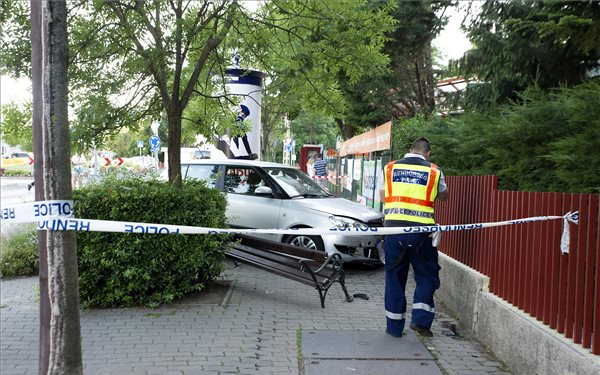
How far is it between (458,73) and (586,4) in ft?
14.3

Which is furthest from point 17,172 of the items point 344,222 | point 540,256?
point 540,256

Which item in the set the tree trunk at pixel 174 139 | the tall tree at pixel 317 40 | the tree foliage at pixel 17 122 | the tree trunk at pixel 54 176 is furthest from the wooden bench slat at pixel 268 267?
the tree trunk at pixel 54 176

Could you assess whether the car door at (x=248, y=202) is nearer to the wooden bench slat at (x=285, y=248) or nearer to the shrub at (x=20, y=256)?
the wooden bench slat at (x=285, y=248)

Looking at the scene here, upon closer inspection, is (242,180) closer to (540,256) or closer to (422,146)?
(422,146)

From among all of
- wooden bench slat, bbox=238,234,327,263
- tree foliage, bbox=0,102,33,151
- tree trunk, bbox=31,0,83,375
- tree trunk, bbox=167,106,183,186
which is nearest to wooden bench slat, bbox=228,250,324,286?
wooden bench slat, bbox=238,234,327,263

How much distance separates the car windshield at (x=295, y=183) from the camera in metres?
8.91

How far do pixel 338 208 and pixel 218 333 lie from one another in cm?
364

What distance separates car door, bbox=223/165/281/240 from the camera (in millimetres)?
8695

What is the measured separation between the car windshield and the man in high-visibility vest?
355cm

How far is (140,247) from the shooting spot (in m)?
5.93

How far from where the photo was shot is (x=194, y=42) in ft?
23.3

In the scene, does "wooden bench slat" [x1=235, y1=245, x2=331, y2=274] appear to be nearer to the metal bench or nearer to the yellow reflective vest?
the metal bench

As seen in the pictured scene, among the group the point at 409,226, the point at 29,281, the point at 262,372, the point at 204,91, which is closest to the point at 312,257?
the point at 409,226

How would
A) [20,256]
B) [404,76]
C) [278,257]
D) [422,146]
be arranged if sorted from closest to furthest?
1. [422,146]
2. [278,257]
3. [20,256]
4. [404,76]
